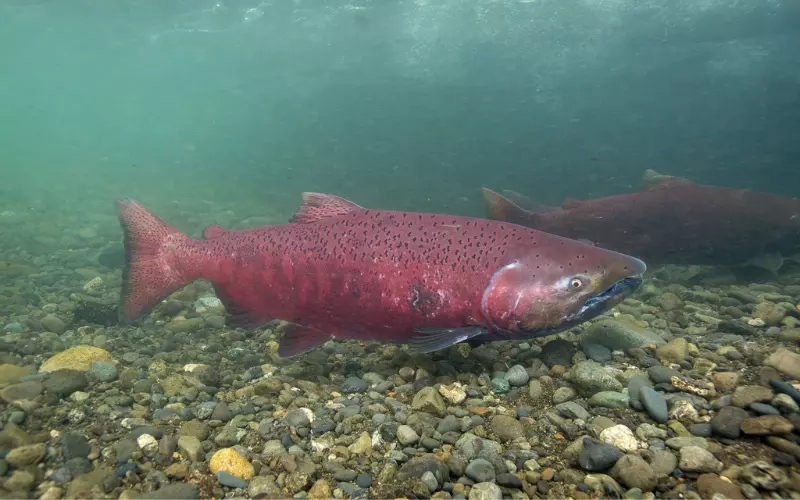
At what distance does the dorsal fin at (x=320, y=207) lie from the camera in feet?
12.2

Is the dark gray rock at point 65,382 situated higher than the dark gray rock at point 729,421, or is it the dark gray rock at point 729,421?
the dark gray rock at point 729,421

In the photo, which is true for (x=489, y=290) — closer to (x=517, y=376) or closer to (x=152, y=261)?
(x=517, y=376)

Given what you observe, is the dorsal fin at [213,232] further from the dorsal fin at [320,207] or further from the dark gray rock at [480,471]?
the dark gray rock at [480,471]

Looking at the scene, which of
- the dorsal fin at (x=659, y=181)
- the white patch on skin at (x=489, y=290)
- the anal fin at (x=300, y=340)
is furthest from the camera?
the dorsal fin at (x=659, y=181)

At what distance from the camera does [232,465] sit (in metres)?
2.19

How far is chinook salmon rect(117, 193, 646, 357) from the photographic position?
288 centimetres

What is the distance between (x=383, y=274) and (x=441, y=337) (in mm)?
671

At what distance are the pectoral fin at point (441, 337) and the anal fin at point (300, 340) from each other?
0.84 m

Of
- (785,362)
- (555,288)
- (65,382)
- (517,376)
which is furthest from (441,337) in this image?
(65,382)

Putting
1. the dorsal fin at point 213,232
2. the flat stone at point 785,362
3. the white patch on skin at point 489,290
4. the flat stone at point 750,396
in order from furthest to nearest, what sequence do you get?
the dorsal fin at point 213,232 < the white patch on skin at point 489,290 < the flat stone at point 785,362 < the flat stone at point 750,396

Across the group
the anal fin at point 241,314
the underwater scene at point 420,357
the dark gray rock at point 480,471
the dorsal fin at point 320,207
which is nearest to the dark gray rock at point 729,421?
the underwater scene at point 420,357

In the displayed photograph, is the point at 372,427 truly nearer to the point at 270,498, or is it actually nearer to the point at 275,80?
the point at 270,498

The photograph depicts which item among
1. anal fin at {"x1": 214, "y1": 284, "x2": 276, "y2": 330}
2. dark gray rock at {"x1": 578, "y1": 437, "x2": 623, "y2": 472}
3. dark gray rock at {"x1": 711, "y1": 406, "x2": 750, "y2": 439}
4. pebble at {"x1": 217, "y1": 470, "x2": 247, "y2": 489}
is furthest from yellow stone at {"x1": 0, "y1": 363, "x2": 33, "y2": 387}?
dark gray rock at {"x1": 711, "y1": 406, "x2": 750, "y2": 439}

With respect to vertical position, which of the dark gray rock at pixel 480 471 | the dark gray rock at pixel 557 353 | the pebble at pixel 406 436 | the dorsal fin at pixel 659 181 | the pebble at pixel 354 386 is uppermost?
the dorsal fin at pixel 659 181
